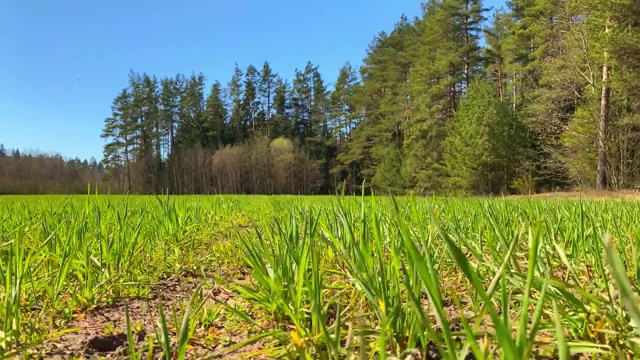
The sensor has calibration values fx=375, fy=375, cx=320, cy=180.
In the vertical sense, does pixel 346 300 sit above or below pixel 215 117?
below

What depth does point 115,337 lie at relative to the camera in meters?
0.94

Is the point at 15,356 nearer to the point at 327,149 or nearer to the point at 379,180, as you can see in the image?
the point at 379,180

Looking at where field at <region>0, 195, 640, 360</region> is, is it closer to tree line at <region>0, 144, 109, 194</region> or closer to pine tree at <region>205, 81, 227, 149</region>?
tree line at <region>0, 144, 109, 194</region>

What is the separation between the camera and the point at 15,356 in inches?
29.9

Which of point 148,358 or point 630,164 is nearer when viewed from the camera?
point 148,358

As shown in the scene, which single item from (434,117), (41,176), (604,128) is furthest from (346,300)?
(41,176)

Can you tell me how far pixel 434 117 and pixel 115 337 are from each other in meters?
29.3

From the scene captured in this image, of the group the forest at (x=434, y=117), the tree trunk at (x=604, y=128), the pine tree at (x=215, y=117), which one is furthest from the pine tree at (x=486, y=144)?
the pine tree at (x=215, y=117)

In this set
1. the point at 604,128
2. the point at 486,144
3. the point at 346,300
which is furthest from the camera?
the point at 486,144

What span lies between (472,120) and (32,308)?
2394cm

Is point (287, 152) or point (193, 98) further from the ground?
point (193, 98)

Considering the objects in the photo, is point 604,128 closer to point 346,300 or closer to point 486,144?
point 486,144

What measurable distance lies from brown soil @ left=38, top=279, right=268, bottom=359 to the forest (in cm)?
57

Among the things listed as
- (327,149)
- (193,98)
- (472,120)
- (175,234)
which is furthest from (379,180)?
(175,234)
